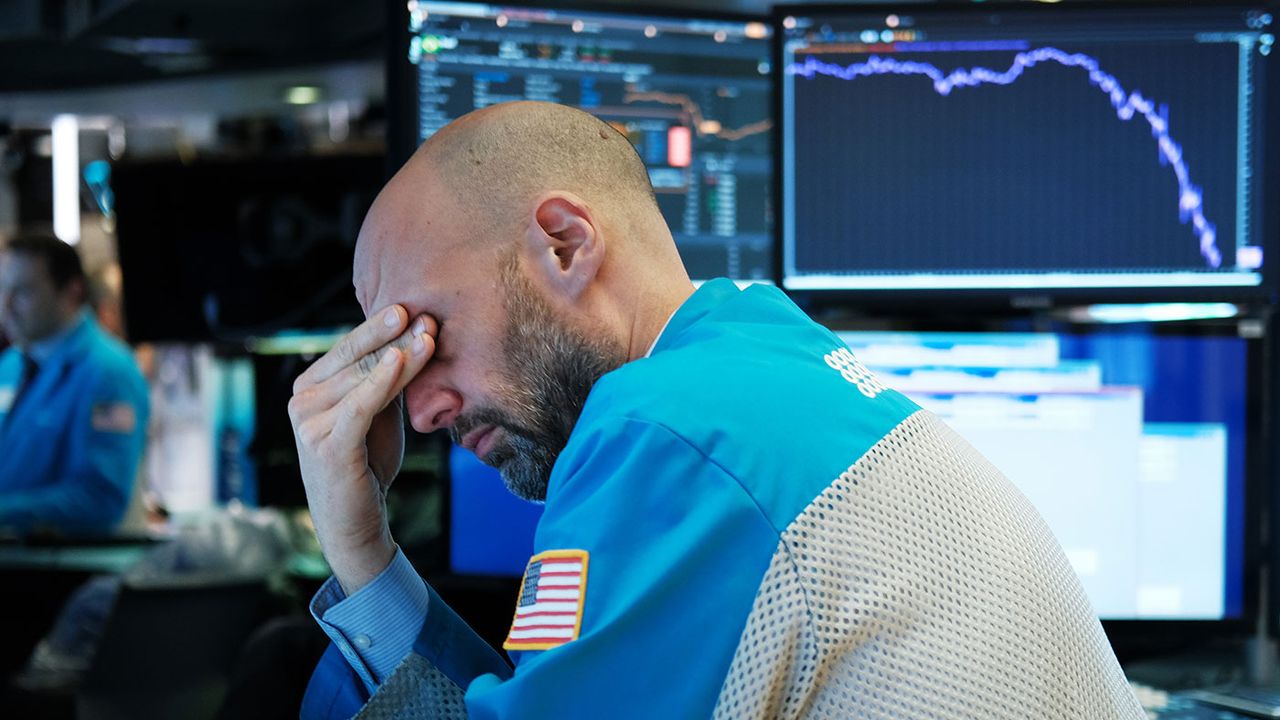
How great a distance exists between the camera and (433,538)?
2.07 m

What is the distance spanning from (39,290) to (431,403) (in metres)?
3.02

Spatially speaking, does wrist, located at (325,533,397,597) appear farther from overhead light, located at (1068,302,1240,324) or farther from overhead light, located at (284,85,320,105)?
overhead light, located at (284,85,320,105)

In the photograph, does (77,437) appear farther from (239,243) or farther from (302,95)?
(302,95)

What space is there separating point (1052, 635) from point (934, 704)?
11 cm

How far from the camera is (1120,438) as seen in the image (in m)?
1.60

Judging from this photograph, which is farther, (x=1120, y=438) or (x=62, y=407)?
(x=62, y=407)

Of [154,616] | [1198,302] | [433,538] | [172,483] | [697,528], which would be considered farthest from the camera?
[172,483]

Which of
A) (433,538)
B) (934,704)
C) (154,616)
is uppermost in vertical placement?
(934,704)

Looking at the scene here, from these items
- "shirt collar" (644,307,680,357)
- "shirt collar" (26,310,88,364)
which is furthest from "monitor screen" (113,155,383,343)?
"shirt collar" (644,307,680,357)

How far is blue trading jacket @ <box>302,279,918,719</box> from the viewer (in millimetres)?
686

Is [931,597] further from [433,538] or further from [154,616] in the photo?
[154,616]

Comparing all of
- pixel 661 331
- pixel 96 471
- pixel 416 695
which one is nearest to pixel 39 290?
pixel 96 471

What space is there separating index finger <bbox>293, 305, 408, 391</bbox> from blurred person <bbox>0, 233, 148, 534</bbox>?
2468 millimetres

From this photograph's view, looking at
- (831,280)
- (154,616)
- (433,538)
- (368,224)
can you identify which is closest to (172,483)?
(154,616)
